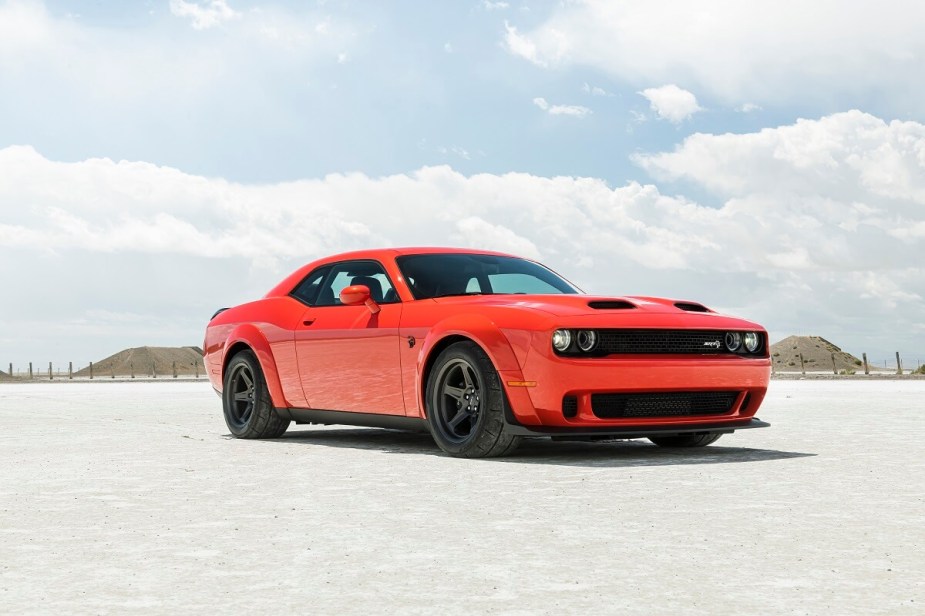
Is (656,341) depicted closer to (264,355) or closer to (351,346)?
(351,346)

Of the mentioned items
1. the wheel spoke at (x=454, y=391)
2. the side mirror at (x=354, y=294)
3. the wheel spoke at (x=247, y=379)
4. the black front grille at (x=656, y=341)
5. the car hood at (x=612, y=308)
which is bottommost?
the wheel spoke at (x=454, y=391)

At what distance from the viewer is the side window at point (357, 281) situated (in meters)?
8.57

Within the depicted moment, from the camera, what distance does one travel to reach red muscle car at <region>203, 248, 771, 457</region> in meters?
7.18

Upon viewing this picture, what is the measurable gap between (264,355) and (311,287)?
2.31 ft

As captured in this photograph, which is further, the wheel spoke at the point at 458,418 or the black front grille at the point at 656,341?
the wheel spoke at the point at 458,418

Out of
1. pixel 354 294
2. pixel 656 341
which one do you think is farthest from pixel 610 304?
pixel 354 294

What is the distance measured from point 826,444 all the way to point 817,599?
5711mm

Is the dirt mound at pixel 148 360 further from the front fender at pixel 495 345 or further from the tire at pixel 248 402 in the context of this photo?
the front fender at pixel 495 345

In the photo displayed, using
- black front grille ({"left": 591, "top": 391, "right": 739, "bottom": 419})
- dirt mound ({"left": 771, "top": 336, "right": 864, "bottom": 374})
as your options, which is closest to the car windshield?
black front grille ({"left": 591, "top": 391, "right": 739, "bottom": 419})

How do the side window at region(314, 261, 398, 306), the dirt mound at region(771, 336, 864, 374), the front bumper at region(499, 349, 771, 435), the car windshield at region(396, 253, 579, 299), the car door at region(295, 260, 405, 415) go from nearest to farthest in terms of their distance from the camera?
the front bumper at region(499, 349, 771, 435)
the car door at region(295, 260, 405, 415)
the car windshield at region(396, 253, 579, 299)
the side window at region(314, 261, 398, 306)
the dirt mound at region(771, 336, 864, 374)

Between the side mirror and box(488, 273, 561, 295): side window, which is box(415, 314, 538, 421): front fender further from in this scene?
box(488, 273, 561, 295): side window

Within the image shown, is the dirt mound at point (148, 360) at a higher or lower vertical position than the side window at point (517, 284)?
higher

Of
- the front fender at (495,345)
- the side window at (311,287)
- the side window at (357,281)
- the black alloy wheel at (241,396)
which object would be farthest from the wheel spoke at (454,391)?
the black alloy wheel at (241,396)

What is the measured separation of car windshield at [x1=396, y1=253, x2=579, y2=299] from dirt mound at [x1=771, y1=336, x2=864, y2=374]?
84.9 metres
